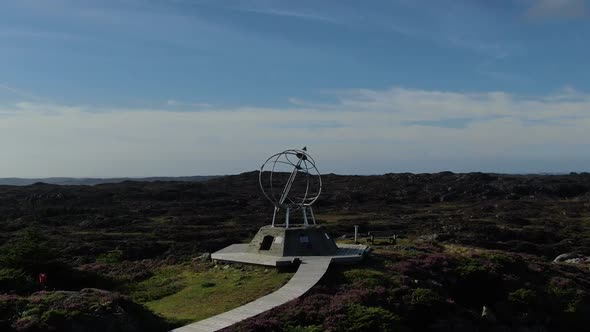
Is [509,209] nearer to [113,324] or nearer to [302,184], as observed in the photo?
[302,184]

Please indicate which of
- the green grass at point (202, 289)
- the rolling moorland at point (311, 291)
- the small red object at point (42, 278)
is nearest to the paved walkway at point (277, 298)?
the rolling moorland at point (311, 291)

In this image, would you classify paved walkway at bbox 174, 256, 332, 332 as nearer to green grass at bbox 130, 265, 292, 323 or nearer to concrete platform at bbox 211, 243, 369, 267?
concrete platform at bbox 211, 243, 369, 267

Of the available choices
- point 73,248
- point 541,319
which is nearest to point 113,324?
point 541,319

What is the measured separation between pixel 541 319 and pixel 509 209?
232ft

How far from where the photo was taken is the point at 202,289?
1035 inches

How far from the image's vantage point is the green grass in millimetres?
22844

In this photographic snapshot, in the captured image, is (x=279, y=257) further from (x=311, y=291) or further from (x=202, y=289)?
(x=311, y=291)

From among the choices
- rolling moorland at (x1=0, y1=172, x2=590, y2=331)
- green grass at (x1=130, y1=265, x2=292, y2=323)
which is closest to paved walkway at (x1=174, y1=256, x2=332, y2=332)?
rolling moorland at (x1=0, y1=172, x2=590, y2=331)

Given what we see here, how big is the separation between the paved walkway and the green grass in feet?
2.53

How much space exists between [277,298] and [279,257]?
22.7 ft

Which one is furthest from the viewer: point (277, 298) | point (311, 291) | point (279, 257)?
point (279, 257)

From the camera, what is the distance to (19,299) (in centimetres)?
2020

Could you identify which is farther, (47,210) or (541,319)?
(47,210)

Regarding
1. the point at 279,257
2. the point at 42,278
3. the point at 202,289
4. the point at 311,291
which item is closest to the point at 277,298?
the point at 311,291
